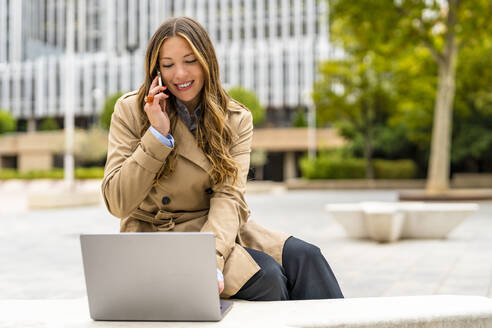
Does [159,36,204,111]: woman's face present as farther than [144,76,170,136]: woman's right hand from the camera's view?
Yes

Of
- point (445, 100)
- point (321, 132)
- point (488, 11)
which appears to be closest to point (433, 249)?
point (445, 100)

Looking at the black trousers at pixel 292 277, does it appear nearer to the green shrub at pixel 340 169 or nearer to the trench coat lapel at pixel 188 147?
the trench coat lapel at pixel 188 147

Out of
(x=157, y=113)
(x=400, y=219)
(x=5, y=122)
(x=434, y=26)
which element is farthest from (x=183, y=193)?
(x=5, y=122)

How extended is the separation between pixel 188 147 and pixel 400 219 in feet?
24.0

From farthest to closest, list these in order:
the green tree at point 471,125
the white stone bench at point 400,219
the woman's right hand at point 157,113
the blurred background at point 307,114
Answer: the green tree at point 471,125 < the white stone bench at point 400,219 < the blurred background at point 307,114 < the woman's right hand at point 157,113

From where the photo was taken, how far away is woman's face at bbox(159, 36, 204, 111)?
2465mm

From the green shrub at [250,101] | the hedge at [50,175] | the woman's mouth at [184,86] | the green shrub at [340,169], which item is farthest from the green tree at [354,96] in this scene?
the woman's mouth at [184,86]

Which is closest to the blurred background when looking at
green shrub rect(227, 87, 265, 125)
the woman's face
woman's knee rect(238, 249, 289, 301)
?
green shrub rect(227, 87, 265, 125)

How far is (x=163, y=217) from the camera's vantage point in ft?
8.48

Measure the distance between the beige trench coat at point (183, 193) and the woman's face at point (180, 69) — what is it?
0.14 metres

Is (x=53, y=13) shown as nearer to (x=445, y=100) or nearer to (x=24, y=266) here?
(x=445, y=100)

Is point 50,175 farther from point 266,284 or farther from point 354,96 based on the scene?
point 266,284

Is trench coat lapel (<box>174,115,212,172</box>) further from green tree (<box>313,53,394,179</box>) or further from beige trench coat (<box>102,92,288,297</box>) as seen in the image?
green tree (<box>313,53,394,179</box>)

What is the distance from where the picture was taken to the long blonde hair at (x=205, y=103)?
245cm
